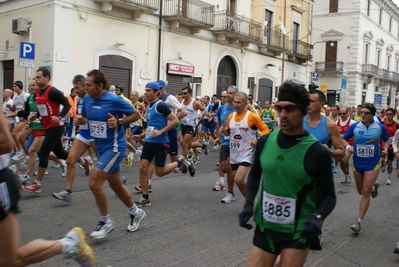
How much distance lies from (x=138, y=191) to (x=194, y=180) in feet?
6.31

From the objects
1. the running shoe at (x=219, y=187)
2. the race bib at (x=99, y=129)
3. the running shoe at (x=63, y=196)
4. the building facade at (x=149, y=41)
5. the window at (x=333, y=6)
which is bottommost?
the running shoe at (x=219, y=187)

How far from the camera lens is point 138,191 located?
314 inches

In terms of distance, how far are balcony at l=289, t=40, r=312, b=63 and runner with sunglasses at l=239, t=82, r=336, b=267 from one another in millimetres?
31157

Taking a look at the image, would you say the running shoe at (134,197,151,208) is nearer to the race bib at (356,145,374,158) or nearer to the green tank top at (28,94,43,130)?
the green tank top at (28,94,43,130)

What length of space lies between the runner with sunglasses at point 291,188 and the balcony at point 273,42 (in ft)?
86.6

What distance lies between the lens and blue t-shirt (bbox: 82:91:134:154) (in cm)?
530

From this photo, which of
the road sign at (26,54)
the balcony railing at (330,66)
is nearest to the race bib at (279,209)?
the road sign at (26,54)

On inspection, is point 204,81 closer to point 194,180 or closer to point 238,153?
point 194,180

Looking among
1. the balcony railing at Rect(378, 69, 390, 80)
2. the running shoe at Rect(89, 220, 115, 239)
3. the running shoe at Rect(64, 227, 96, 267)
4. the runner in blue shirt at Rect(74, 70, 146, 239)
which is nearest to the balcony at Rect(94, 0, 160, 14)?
the runner in blue shirt at Rect(74, 70, 146, 239)

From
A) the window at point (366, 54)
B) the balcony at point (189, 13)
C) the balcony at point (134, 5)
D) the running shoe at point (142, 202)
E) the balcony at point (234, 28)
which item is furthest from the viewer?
the window at point (366, 54)

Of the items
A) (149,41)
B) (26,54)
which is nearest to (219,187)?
(26,54)

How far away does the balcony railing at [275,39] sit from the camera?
29.8 meters

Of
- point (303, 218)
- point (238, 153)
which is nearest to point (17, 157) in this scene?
point (238, 153)

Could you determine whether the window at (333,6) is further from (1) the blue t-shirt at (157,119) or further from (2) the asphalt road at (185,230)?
(1) the blue t-shirt at (157,119)
